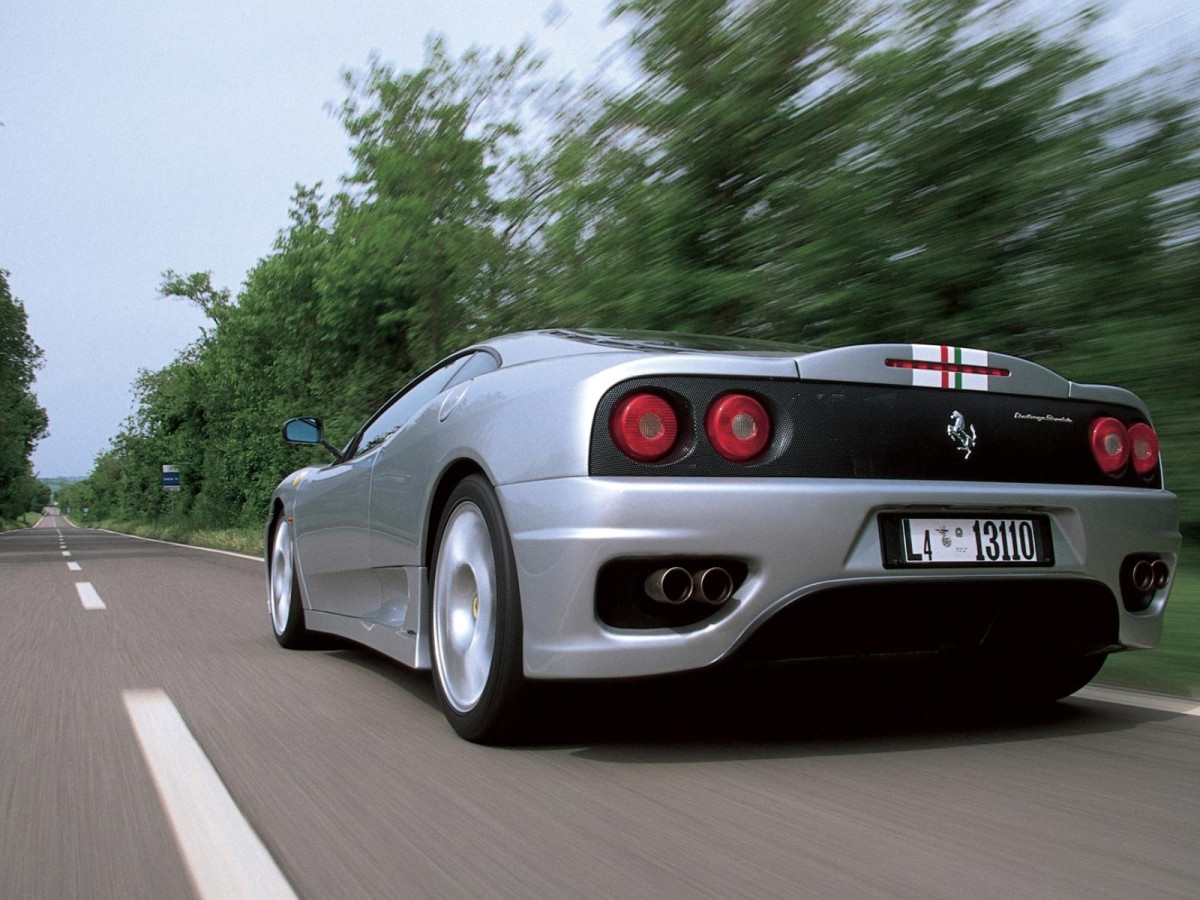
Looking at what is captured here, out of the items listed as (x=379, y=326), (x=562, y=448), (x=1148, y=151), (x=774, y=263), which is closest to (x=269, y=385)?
(x=379, y=326)

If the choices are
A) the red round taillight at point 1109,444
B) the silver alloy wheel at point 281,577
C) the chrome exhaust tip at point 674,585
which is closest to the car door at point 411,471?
the chrome exhaust tip at point 674,585

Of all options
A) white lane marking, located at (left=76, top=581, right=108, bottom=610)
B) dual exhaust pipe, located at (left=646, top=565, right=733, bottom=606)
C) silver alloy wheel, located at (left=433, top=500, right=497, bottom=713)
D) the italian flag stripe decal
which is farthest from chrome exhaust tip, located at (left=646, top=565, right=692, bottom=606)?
white lane marking, located at (left=76, top=581, right=108, bottom=610)

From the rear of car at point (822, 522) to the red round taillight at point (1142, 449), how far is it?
0.68 ft

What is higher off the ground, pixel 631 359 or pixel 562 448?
pixel 631 359

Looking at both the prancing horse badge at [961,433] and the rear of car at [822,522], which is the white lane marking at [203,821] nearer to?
the rear of car at [822,522]

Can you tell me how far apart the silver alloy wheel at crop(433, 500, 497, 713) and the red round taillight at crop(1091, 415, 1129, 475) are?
185 cm

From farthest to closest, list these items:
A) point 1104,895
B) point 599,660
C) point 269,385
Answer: point 269,385 < point 599,660 < point 1104,895

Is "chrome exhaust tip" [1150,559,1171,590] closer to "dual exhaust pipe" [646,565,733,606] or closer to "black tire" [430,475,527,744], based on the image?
"dual exhaust pipe" [646,565,733,606]

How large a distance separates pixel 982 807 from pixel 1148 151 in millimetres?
5241

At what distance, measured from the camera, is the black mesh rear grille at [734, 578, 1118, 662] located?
311cm

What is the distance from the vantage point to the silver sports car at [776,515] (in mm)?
3045

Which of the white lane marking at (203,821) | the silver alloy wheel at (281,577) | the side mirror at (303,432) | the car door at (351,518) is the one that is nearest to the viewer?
the white lane marking at (203,821)

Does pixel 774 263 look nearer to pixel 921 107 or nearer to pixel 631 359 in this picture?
pixel 921 107

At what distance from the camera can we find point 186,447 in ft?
177
